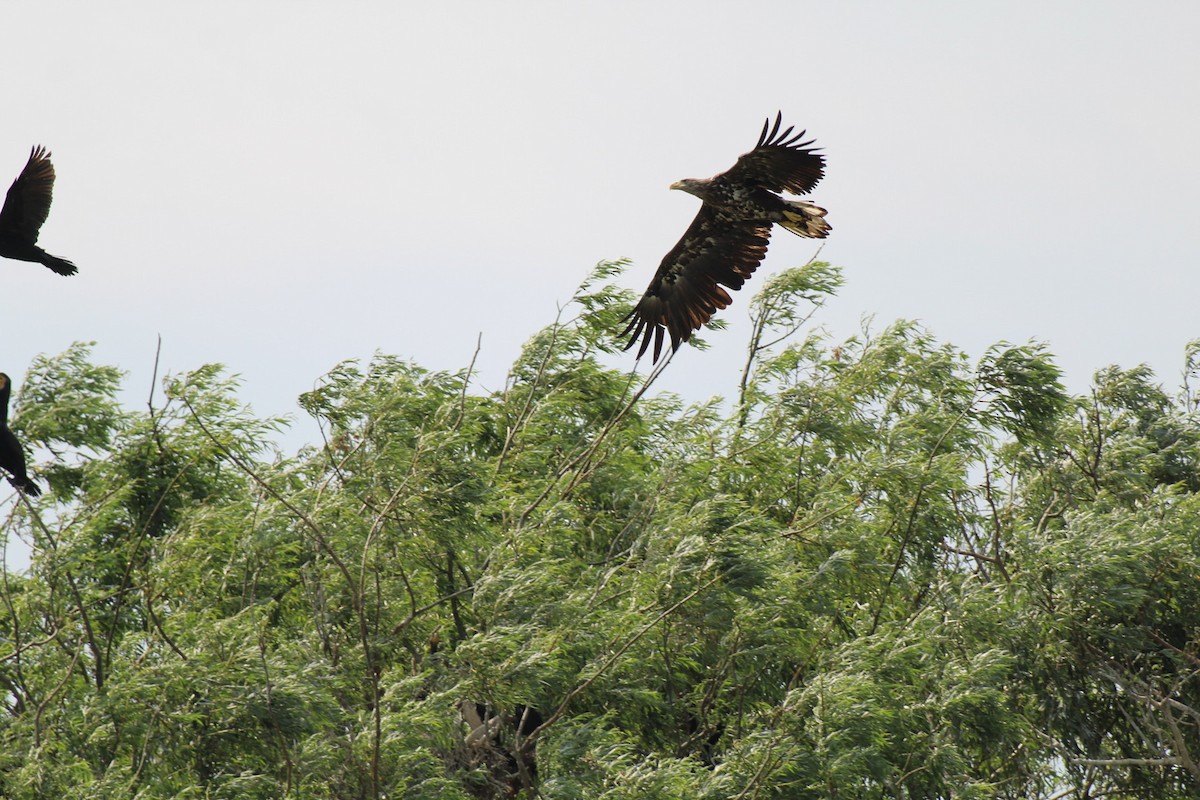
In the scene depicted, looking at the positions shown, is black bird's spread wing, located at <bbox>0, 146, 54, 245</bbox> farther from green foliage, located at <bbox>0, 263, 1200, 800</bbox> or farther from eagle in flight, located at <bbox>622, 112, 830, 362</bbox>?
eagle in flight, located at <bbox>622, 112, 830, 362</bbox>

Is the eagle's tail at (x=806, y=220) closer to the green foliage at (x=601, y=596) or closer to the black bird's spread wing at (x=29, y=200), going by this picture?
the green foliage at (x=601, y=596)

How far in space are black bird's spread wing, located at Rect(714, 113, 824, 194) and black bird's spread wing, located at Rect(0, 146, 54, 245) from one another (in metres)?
5.41

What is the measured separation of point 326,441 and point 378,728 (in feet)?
12.0

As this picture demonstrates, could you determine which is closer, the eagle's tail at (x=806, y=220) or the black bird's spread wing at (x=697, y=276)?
the eagle's tail at (x=806, y=220)

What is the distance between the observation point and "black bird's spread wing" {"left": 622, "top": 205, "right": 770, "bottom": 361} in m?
10.8

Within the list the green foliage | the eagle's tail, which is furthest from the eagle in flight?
the green foliage

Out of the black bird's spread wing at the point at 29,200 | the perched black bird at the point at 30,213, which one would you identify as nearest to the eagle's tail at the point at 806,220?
A: the perched black bird at the point at 30,213

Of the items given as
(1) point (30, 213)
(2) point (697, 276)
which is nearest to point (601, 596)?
(2) point (697, 276)

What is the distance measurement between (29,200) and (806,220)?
5.88 m

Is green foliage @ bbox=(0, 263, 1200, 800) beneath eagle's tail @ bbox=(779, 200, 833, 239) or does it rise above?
beneath

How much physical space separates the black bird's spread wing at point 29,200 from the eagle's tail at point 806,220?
5645 millimetres

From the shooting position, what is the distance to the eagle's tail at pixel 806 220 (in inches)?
388

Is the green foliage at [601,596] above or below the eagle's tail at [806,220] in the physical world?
below

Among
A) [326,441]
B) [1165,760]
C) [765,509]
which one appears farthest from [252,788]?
[1165,760]
